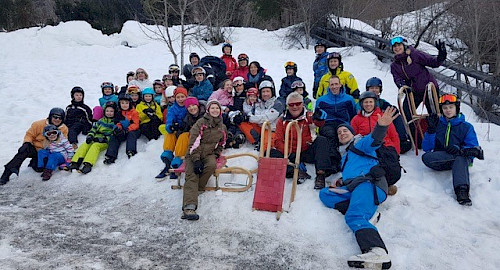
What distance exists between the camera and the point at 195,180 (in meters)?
4.85

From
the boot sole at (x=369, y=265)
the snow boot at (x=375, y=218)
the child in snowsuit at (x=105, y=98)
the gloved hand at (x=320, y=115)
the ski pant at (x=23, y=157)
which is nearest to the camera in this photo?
the boot sole at (x=369, y=265)

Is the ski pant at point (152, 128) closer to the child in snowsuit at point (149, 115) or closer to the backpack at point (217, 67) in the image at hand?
the child in snowsuit at point (149, 115)

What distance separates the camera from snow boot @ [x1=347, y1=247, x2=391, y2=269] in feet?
10.7

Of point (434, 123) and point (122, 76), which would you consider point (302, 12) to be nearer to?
point (122, 76)

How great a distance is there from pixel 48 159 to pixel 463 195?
6842mm

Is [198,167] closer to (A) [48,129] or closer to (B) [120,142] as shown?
(B) [120,142]

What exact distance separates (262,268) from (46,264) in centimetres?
216

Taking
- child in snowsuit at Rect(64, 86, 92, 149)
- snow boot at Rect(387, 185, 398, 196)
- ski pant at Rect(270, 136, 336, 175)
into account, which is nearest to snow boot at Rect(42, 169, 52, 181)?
child in snowsuit at Rect(64, 86, 92, 149)

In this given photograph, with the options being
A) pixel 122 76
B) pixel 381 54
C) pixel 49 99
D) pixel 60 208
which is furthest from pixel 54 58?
pixel 381 54

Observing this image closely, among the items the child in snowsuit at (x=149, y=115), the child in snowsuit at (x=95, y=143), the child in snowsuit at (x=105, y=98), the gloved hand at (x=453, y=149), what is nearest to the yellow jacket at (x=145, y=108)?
the child in snowsuit at (x=149, y=115)

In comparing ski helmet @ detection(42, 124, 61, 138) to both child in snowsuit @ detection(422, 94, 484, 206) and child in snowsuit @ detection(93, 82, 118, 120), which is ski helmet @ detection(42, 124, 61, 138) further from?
child in snowsuit @ detection(422, 94, 484, 206)

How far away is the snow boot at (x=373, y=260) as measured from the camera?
10.7 ft

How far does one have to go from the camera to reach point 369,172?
418cm

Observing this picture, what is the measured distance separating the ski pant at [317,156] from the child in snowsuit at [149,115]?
120 inches
